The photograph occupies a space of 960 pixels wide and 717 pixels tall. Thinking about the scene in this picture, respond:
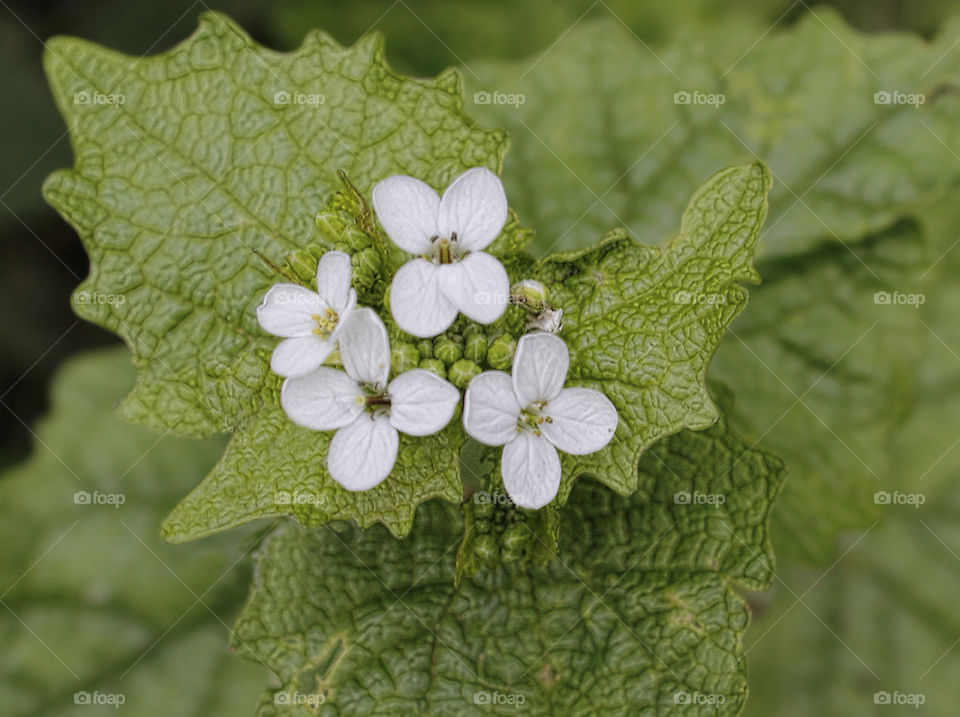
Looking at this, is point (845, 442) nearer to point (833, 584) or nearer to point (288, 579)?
point (833, 584)

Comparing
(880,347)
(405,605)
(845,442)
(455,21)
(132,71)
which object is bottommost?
(845,442)

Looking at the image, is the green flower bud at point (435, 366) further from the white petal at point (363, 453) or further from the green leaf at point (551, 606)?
the green leaf at point (551, 606)

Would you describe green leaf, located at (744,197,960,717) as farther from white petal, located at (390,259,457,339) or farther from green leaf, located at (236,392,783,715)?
white petal, located at (390,259,457,339)

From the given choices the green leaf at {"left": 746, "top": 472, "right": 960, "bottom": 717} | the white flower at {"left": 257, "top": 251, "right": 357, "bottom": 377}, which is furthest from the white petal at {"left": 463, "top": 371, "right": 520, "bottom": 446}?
the green leaf at {"left": 746, "top": 472, "right": 960, "bottom": 717}

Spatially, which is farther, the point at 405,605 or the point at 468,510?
the point at 405,605

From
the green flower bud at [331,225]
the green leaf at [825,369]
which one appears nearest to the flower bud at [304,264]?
the green flower bud at [331,225]

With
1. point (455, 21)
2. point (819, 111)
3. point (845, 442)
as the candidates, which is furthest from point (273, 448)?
point (455, 21)
